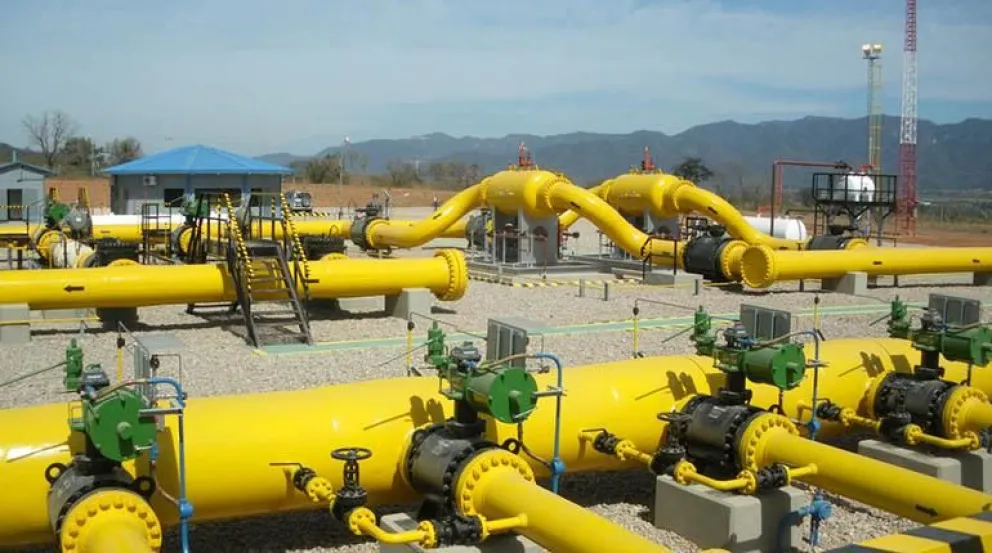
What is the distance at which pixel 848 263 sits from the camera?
800 inches

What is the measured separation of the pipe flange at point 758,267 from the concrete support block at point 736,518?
12.5 meters

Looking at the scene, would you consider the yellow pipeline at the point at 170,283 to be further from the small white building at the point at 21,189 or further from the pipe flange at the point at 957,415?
the small white building at the point at 21,189

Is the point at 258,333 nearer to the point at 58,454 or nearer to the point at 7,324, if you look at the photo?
the point at 7,324

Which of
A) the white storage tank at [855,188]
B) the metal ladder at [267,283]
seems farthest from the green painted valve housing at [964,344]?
the white storage tank at [855,188]

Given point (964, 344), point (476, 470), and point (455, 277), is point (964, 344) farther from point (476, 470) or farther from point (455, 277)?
point (455, 277)

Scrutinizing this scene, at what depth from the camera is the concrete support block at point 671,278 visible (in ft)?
A: 67.6

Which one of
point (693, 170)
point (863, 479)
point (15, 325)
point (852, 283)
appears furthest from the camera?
point (693, 170)

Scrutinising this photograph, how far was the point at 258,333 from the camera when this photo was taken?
14.2 meters

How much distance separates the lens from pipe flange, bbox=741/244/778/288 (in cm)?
1936

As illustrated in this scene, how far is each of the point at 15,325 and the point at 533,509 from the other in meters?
10.3

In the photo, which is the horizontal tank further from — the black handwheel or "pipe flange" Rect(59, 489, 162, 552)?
"pipe flange" Rect(59, 489, 162, 552)

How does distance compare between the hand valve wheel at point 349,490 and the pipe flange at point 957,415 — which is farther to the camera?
the pipe flange at point 957,415

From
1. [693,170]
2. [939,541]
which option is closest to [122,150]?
[693,170]

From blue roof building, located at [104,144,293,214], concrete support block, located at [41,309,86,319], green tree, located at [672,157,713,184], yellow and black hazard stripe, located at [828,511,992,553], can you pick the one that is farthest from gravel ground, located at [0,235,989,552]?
green tree, located at [672,157,713,184]
